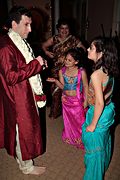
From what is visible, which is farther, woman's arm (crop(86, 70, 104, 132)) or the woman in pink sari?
the woman in pink sari

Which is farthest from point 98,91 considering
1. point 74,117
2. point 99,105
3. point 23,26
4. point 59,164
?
point 59,164

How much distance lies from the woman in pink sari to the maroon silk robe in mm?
675

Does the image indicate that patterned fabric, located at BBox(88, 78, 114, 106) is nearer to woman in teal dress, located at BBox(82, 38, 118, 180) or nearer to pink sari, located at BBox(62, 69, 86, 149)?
woman in teal dress, located at BBox(82, 38, 118, 180)

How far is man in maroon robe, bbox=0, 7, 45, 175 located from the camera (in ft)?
5.56

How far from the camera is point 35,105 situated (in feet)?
6.51

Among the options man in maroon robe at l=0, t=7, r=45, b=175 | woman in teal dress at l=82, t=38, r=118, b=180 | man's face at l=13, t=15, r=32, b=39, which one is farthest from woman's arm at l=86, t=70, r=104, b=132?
man's face at l=13, t=15, r=32, b=39

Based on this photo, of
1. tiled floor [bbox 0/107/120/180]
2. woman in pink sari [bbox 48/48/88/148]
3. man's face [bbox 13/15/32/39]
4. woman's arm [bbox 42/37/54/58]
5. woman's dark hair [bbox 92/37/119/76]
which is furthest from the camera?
woman's arm [bbox 42/37/54/58]

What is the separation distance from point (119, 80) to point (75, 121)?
7.93 feet

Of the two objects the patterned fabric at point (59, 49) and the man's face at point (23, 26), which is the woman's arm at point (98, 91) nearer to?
the man's face at point (23, 26)

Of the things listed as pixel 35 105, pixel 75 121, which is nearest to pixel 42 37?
pixel 75 121

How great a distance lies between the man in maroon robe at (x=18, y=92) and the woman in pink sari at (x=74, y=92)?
68cm

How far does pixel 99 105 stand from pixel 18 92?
0.73m

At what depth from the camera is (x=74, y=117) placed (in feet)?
8.52

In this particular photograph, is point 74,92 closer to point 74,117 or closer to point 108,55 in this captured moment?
point 74,117
